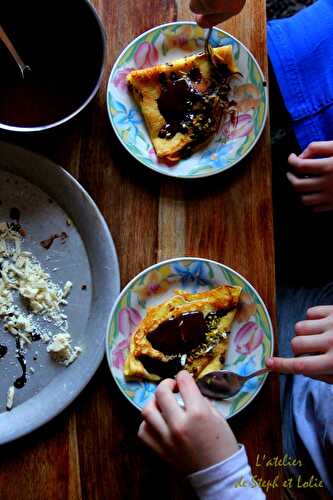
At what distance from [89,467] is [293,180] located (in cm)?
63

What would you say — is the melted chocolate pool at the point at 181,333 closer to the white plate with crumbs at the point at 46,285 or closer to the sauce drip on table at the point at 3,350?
the white plate with crumbs at the point at 46,285

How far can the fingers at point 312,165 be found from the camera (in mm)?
1033

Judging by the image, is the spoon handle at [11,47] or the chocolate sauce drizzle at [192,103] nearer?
the spoon handle at [11,47]

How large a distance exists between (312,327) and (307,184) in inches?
11.3

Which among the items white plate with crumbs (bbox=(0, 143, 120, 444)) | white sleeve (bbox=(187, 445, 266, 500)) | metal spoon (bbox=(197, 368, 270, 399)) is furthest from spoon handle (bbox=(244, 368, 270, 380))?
white plate with crumbs (bbox=(0, 143, 120, 444))

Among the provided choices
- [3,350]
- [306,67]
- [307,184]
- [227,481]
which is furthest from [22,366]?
[306,67]

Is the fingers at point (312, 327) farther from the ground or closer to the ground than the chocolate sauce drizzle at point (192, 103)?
closer to the ground

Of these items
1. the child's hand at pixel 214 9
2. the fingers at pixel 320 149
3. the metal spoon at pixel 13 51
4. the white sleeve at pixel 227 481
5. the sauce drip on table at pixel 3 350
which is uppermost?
the metal spoon at pixel 13 51

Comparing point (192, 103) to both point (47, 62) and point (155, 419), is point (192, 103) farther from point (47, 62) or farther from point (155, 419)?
point (155, 419)

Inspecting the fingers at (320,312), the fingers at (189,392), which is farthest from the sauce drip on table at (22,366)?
the fingers at (320,312)

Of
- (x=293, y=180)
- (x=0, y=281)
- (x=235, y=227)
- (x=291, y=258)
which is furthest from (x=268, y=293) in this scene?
(x=0, y=281)

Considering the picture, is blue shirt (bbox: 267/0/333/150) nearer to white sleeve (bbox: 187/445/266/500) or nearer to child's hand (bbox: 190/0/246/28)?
child's hand (bbox: 190/0/246/28)

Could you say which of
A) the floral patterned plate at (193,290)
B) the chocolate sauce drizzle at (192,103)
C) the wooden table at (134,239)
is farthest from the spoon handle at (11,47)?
the floral patterned plate at (193,290)

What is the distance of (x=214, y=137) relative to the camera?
991 millimetres
